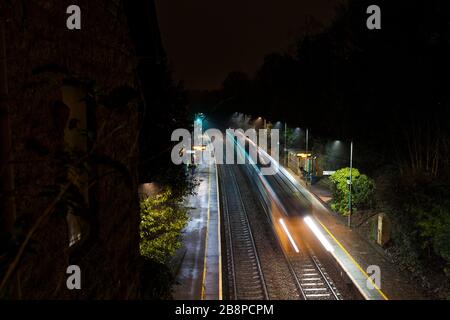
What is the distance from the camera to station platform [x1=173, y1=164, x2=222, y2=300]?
1577 cm

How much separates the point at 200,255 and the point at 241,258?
1.84m

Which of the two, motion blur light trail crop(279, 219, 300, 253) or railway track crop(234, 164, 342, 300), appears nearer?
railway track crop(234, 164, 342, 300)

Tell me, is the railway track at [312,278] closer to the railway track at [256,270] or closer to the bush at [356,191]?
the railway track at [256,270]

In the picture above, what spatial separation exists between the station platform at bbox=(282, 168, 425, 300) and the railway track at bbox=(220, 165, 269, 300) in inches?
140

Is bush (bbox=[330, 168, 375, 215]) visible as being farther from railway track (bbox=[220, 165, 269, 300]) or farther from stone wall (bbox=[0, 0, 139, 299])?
stone wall (bbox=[0, 0, 139, 299])

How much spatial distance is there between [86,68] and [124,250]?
2.70m

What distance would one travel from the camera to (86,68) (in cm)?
507

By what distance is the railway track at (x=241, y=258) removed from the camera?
16094 millimetres

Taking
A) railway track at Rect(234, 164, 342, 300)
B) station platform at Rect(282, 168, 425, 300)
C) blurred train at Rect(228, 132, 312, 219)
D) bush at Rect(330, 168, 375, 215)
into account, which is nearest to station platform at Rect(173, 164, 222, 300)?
railway track at Rect(234, 164, 342, 300)

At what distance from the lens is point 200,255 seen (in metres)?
19.7

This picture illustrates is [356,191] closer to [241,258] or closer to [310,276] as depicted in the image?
[241,258]

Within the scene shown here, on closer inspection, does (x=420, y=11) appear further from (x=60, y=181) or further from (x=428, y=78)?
(x=60, y=181)
